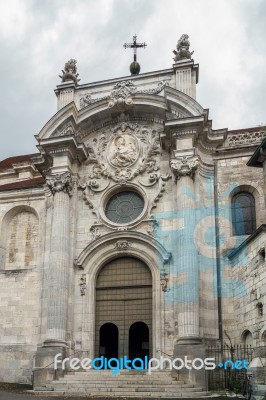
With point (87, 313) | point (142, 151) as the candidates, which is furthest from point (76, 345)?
point (142, 151)

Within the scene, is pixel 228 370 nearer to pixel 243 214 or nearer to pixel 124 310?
pixel 124 310

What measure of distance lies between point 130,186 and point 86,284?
4.67 m

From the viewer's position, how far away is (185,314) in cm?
1897

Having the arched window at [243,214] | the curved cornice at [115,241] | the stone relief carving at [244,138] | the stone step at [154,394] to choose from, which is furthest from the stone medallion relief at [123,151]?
the stone step at [154,394]

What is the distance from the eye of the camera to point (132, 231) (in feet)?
71.3

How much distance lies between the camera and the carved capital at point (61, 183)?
2242 cm

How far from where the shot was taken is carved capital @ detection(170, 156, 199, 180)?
68.8 feet

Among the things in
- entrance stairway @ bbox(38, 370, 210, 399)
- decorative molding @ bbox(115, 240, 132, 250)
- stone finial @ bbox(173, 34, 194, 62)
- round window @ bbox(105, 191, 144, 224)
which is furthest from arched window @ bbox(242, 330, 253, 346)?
stone finial @ bbox(173, 34, 194, 62)

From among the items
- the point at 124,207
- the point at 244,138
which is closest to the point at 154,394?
the point at 124,207

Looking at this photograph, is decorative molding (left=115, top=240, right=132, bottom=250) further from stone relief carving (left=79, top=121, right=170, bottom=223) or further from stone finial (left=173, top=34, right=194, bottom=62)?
stone finial (left=173, top=34, right=194, bottom=62)

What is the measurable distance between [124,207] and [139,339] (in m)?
5.72

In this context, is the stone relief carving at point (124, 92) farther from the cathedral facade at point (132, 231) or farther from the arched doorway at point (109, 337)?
the arched doorway at point (109, 337)

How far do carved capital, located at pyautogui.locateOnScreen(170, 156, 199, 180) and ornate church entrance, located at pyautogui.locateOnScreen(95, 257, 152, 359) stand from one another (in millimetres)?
4190
